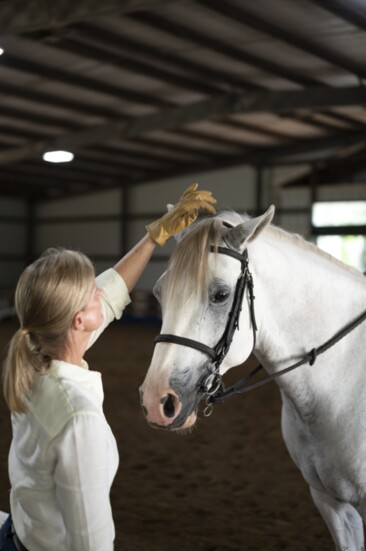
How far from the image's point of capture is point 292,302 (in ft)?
7.75

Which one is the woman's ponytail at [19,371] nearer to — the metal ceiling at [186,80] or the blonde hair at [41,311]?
the blonde hair at [41,311]

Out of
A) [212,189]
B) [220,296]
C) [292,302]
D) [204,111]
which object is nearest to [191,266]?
[220,296]

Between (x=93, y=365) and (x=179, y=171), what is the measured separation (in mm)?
12072

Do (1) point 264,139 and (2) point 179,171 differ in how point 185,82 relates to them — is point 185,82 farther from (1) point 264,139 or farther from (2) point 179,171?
(2) point 179,171

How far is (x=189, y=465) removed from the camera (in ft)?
18.1

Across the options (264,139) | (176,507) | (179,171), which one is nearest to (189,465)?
(176,507)

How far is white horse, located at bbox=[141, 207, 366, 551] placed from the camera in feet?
7.00

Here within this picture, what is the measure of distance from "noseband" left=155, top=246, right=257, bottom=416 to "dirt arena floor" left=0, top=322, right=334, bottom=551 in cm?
195

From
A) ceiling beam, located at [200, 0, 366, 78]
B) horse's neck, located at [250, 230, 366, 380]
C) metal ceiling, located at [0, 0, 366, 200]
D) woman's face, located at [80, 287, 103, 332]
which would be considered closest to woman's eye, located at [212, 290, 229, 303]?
horse's neck, located at [250, 230, 366, 380]

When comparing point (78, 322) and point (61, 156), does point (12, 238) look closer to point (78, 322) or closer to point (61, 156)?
point (61, 156)

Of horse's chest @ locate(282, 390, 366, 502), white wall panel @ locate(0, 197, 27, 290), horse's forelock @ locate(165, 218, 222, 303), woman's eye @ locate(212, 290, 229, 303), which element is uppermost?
white wall panel @ locate(0, 197, 27, 290)

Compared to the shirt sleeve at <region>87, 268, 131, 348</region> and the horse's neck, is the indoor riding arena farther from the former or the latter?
the shirt sleeve at <region>87, 268, 131, 348</region>

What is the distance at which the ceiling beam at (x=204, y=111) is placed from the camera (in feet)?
38.9

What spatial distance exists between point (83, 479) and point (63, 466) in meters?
0.05
